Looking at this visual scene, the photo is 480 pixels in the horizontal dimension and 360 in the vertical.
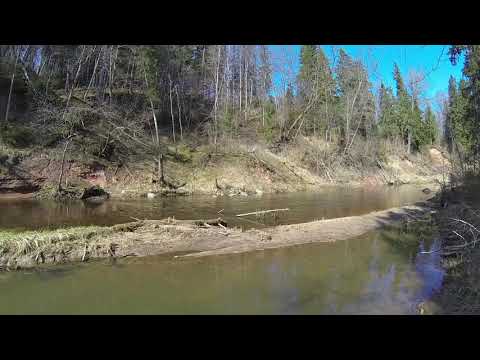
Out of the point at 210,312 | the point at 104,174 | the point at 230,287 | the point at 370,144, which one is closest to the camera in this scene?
the point at 210,312

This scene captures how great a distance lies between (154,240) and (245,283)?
14.5ft

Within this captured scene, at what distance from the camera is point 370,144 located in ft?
196

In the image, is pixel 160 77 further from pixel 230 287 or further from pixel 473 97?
pixel 230 287

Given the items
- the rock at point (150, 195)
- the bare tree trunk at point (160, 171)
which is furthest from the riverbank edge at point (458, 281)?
the bare tree trunk at point (160, 171)

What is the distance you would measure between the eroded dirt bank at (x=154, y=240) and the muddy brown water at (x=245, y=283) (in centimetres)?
55

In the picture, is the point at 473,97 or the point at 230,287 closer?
the point at 230,287

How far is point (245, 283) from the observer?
30.5 ft

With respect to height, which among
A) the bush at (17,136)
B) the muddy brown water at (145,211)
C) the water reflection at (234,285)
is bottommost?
the water reflection at (234,285)

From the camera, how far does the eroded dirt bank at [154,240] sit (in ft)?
33.4

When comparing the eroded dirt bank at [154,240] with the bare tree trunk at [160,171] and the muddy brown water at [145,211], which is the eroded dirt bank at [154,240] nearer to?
the muddy brown water at [145,211]

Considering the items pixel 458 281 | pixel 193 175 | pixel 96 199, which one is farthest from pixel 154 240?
pixel 193 175

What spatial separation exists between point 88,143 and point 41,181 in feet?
20.0
